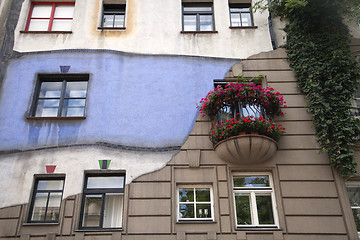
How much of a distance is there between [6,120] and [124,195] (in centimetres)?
489

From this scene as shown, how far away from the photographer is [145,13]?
13172mm

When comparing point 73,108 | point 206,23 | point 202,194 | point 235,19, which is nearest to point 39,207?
point 73,108

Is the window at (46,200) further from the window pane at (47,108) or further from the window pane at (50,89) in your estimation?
the window pane at (50,89)

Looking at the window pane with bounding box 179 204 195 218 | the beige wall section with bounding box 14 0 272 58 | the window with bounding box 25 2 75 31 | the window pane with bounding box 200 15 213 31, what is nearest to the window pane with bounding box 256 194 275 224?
the window pane with bounding box 179 204 195 218

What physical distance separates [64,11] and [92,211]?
8.36 m

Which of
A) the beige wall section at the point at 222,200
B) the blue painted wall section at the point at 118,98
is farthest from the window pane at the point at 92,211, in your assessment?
the blue painted wall section at the point at 118,98

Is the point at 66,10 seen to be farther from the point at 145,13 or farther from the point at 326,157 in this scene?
the point at 326,157

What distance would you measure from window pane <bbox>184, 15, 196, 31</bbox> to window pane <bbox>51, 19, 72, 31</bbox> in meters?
4.68

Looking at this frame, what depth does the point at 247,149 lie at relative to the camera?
978 centimetres

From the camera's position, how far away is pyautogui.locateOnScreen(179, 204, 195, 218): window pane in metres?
9.84

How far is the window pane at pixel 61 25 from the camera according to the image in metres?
13.1

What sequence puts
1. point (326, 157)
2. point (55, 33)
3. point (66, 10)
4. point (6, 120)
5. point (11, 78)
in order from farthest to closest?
1. point (66, 10)
2. point (55, 33)
3. point (11, 78)
4. point (6, 120)
5. point (326, 157)

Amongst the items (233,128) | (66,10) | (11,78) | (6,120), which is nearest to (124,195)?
(233,128)

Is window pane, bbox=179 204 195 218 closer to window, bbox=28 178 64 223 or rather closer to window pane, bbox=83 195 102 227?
window pane, bbox=83 195 102 227
